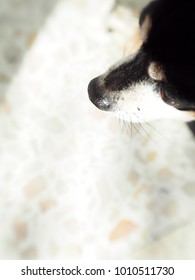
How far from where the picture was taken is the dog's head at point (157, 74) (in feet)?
3.17

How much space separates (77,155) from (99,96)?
0.95ft

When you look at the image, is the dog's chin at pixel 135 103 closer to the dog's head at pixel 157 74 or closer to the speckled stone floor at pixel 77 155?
the dog's head at pixel 157 74

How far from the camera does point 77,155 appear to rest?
1.40 metres

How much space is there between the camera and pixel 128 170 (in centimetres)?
140

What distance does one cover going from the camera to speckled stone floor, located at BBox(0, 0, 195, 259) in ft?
4.34

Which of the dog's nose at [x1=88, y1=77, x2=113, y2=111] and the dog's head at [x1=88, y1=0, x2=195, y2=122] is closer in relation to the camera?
the dog's head at [x1=88, y1=0, x2=195, y2=122]

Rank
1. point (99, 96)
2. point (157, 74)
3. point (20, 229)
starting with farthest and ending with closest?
point (20, 229) < point (99, 96) < point (157, 74)

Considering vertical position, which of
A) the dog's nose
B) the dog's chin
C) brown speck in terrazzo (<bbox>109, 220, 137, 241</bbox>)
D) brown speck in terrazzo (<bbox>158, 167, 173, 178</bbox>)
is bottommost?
brown speck in terrazzo (<bbox>109, 220, 137, 241</bbox>)

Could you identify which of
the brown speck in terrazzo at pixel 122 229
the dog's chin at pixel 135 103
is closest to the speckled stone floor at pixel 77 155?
the brown speck in terrazzo at pixel 122 229

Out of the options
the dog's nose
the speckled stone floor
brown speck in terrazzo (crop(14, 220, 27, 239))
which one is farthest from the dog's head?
brown speck in terrazzo (crop(14, 220, 27, 239))

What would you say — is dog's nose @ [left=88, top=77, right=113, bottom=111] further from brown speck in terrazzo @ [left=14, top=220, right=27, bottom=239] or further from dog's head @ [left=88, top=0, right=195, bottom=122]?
brown speck in terrazzo @ [left=14, top=220, right=27, bottom=239]

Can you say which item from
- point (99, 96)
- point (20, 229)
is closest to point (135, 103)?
point (99, 96)

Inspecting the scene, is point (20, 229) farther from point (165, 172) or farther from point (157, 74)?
point (157, 74)

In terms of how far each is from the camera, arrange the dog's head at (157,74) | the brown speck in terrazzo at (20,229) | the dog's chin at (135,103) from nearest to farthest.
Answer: the dog's head at (157,74) < the dog's chin at (135,103) < the brown speck in terrazzo at (20,229)
